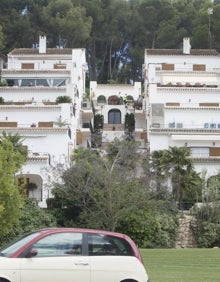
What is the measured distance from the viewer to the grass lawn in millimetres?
20828

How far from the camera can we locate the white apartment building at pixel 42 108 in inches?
2078

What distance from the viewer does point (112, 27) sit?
312ft

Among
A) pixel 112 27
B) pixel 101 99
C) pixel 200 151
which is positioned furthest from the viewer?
pixel 112 27

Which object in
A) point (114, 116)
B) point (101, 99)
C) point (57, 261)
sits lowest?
point (57, 261)

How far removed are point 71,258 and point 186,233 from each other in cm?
3148

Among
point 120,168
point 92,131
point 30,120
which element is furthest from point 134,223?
Answer: point 92,131

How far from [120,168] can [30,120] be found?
17334 millimetres

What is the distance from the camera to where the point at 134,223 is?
140 feet

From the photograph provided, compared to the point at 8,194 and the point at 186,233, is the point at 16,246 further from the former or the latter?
the point at 186,233

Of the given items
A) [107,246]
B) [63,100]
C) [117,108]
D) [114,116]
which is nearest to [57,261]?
[107,246]

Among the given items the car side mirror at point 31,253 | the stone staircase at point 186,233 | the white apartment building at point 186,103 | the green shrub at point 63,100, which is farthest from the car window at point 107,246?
the green shrub at point 63,100

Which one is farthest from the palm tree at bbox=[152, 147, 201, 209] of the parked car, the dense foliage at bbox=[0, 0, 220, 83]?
the dense foliage at bbox=[0, 0, 220, 83]

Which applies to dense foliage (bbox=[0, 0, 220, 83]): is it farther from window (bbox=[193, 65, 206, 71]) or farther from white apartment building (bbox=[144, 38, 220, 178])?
white apartment building (bbox=[144, 38, 220, 178])

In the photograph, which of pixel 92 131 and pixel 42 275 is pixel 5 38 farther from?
pixel 42 275
